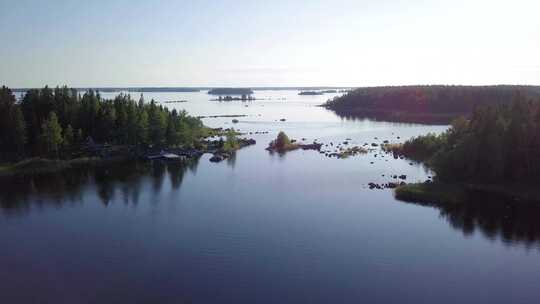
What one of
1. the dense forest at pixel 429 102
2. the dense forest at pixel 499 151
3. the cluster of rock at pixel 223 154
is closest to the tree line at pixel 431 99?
the dense forest at pixel 429 102

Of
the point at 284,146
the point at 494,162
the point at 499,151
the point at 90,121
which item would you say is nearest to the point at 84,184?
the point at 90,121

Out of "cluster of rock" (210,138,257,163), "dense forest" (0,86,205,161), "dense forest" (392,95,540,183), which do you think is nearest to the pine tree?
"dense forest" (0,86,205,161)

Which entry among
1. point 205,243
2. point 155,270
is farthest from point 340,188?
point 155,270

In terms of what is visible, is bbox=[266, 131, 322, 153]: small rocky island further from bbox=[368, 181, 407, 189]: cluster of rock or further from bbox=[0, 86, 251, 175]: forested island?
bbox=[368, 181, 407, 189]: cluster of rock

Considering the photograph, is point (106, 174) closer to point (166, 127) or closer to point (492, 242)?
point (166, 127)

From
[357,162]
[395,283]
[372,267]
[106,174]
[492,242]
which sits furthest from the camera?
[357,162]
